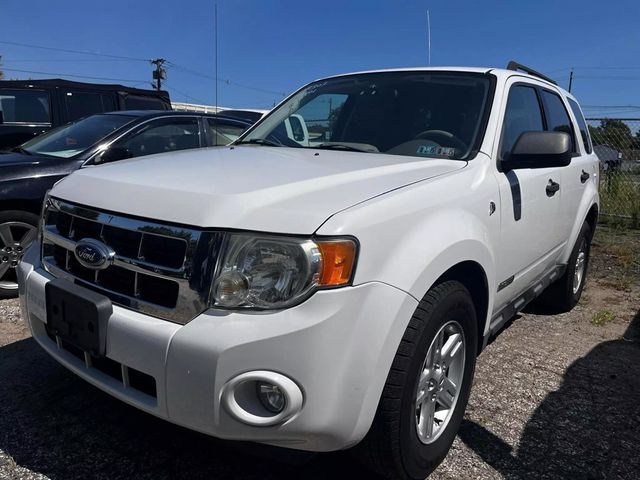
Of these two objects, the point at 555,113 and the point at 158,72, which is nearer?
the point at 555,113

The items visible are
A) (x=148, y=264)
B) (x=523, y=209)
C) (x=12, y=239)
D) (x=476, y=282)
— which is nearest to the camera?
(x=148, y=264)

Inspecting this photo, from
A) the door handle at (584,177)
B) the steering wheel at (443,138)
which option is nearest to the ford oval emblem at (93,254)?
the steering wheel at (443,138)

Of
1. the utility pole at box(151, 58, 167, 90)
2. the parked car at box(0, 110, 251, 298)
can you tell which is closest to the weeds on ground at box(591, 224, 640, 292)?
the parked car at box(0, 110, 251, 298)

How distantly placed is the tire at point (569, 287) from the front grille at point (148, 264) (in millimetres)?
3426

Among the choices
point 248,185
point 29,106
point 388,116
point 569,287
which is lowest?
point 569,287

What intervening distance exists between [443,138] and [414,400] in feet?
4.70

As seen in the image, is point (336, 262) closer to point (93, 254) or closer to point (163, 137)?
point (93, 254)

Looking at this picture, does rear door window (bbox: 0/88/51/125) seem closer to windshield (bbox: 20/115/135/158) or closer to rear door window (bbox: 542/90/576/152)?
windshield (bbox: 20/115/135/158)

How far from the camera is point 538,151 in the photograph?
2.68 m

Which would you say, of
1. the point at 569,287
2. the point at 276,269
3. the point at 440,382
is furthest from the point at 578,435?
the point at 569,287

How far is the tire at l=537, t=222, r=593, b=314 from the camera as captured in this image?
14.4 ft

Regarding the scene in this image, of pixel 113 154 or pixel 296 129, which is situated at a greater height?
pixel 296 129

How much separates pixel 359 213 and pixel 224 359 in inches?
25.6

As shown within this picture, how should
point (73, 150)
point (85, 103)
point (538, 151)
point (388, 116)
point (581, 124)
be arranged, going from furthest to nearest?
point (85, 103) → point (73, 150) → point (581, 124) → point (388, 116) → point (538, 151)
